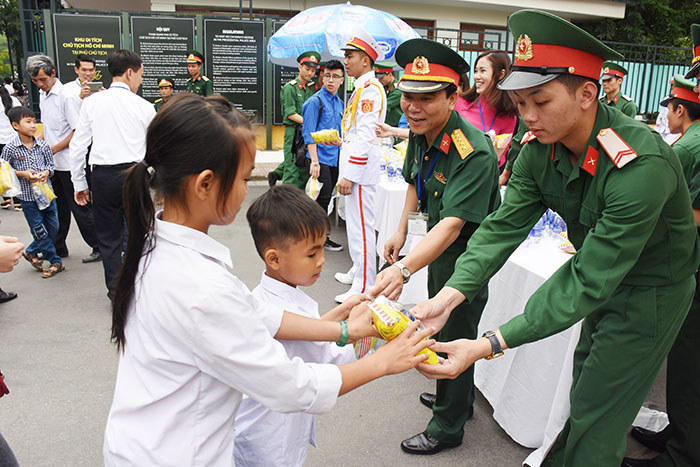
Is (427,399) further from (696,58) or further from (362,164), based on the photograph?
(696,58)

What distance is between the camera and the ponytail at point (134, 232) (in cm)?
117

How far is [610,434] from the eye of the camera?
1722mm

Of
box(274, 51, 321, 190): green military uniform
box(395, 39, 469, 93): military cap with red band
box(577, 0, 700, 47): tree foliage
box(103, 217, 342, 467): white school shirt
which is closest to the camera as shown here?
box(103, 217, 342, 467): white school shirt

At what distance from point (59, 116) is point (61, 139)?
0.80 feet

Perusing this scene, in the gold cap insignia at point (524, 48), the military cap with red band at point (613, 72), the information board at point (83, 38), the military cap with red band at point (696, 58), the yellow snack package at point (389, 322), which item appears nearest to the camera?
the yellow snack package at point (389, 322)

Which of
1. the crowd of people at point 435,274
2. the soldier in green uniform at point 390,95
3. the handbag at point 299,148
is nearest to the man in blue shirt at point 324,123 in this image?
the handbag at point 299,148

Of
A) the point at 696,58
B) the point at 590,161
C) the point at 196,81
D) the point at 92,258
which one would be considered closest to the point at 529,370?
the point at 590,161

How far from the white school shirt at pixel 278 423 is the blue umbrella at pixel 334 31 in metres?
5.42

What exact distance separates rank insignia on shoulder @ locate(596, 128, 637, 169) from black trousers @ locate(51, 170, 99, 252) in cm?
499

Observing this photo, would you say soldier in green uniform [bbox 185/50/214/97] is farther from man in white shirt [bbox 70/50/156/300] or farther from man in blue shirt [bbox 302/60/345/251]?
man in white shirt [bbox 70/50/156/300]

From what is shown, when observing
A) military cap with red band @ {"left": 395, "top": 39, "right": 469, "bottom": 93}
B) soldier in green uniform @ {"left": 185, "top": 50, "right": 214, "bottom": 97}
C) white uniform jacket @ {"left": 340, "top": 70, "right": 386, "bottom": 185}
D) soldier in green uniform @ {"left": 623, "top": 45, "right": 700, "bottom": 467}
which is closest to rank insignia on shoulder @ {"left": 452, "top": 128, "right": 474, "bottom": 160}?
military cap with red band @ {"left": 395, "top": 39, "right": 469, "bottom": 93}

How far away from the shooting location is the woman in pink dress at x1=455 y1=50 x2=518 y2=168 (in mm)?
4086

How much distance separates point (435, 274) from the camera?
262 centimetres

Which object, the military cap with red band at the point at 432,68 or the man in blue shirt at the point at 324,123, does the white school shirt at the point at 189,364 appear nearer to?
the military cap with red band at the point at 432,68
